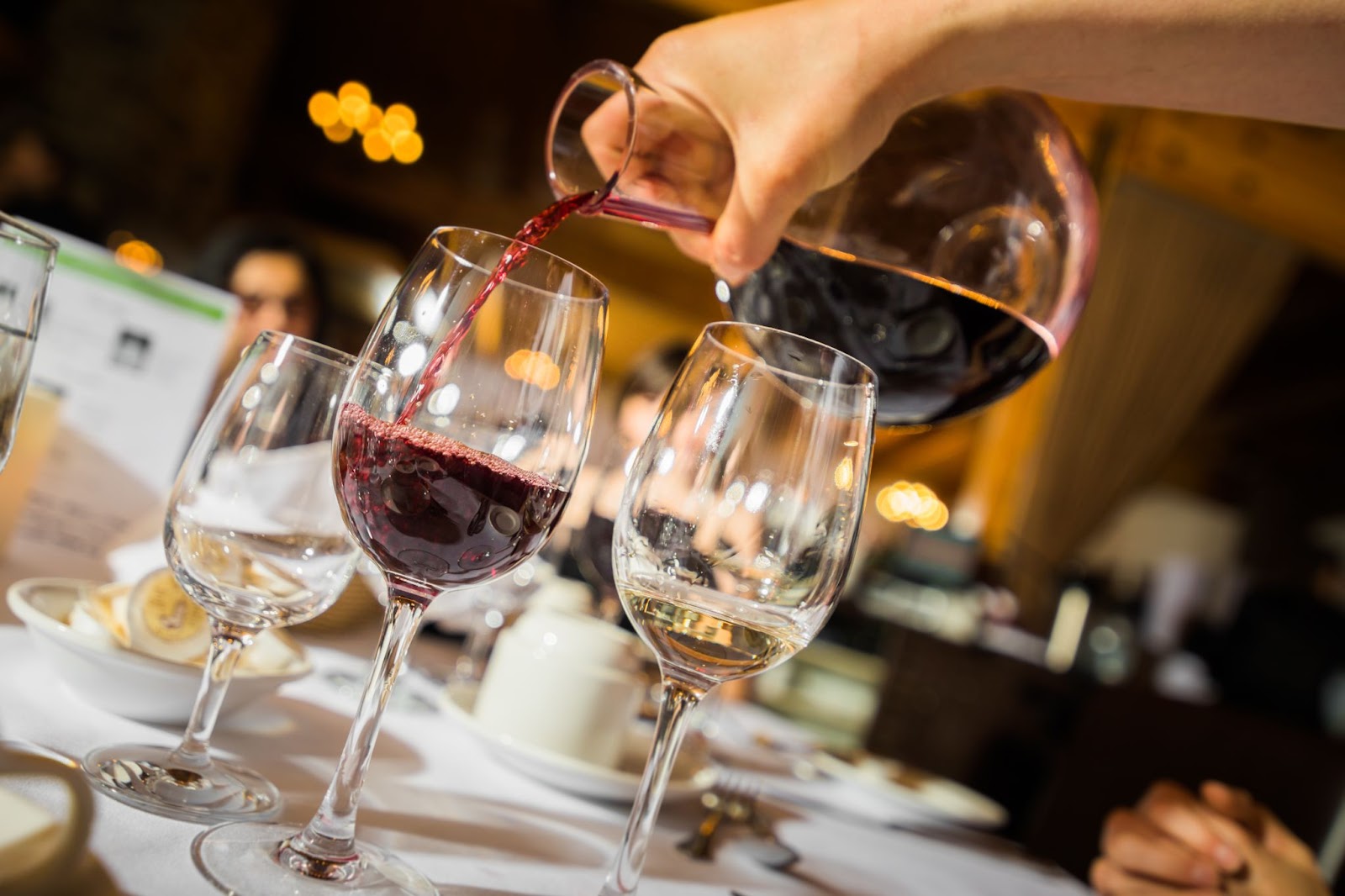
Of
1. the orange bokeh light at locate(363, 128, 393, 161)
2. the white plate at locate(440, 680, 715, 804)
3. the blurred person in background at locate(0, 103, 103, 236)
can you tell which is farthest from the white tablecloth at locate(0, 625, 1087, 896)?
the orange bokeh light at locate(363, 128, 393, 161)

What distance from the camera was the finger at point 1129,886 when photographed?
95 cm

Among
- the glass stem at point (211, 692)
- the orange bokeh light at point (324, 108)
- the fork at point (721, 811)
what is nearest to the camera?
the glass stem at point (211, 692)

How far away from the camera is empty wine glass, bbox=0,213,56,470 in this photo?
0.48 m

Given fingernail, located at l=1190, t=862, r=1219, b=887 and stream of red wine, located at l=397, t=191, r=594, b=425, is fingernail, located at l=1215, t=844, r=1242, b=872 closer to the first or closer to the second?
fingernail, located at l=1190, t=862, r=1219, b=887

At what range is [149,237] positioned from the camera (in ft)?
18.2

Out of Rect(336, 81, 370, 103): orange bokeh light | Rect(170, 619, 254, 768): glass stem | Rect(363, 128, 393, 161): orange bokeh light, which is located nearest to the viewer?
Rect(170, 619, 254, 768): glass stem

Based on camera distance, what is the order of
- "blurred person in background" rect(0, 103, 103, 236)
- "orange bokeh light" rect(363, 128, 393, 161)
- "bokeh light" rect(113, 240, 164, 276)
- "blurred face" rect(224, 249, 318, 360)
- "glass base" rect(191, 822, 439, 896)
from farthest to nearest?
"orange bokeh light" rect(363, 128, 393, 161), "bokeh light" rect(113, 240, 164, 276), "blurred person in background" rect(0, 103, 103, 236), "blurred face" rect(224, 249, 318, 360), "glass base" rect(191, 822, 439, 896)

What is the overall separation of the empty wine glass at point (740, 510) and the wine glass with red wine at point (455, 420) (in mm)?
54

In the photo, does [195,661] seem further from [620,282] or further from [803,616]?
[620,282]

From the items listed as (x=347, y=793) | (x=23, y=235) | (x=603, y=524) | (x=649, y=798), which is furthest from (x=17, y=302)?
(x=603, y=524)

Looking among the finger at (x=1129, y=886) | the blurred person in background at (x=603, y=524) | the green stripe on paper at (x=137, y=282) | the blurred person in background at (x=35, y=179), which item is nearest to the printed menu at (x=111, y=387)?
the green stripe on paper at (x=137, y=282)

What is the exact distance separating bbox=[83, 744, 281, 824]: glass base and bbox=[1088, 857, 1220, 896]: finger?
781 millimetres

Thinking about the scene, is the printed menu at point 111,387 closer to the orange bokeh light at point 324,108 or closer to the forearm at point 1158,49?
the forearm at point 1158,49

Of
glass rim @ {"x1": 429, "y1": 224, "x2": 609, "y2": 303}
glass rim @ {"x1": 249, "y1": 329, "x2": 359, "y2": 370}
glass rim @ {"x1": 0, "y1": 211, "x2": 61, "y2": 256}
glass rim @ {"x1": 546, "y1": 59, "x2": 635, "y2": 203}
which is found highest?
glass rim @ {"x1": 546, "y1": 59, "x2": 635, "y2": 203}
